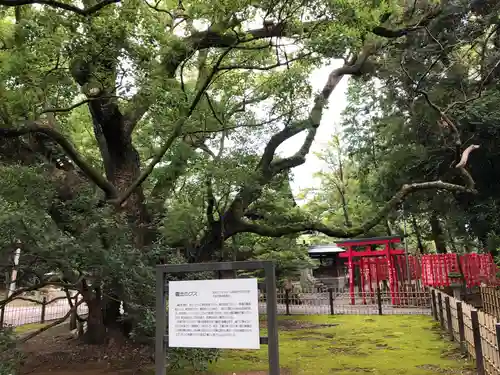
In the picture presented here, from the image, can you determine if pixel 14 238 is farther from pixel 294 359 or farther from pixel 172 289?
pixel 294 359

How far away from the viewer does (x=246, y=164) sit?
10641 mm

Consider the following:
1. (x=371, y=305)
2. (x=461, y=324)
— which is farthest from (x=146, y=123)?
(x=371, y=305)

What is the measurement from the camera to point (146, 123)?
37.1ft

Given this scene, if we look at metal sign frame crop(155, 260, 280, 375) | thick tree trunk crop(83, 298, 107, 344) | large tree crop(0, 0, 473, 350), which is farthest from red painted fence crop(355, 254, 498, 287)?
metal sign frame crop(155, 260, 280, 375)

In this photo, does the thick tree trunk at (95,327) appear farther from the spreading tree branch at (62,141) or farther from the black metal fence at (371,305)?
the black metal fence at (371,305)

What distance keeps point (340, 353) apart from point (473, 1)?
994 centimetres

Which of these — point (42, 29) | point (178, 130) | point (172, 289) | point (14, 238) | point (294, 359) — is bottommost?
point (294, 359)

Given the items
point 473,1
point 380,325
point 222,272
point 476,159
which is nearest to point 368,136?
point 476,159

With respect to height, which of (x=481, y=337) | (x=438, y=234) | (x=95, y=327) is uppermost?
(x=438, y=234)

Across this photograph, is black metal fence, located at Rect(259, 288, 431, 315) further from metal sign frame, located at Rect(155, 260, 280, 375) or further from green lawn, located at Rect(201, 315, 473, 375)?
metal sign frame, located at Rect(155, 260, 280, 375)

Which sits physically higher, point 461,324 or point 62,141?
point 62,141

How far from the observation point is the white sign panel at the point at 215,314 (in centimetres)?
419

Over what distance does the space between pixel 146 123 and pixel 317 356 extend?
7.22 meters

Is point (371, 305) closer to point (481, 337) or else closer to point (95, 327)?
point (95, 327)
